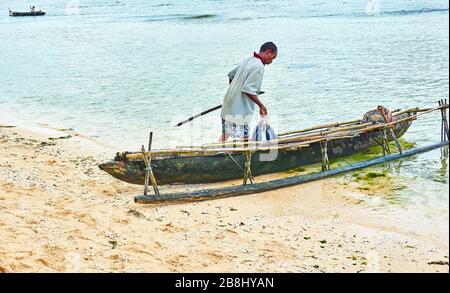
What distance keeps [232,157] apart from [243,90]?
0.98 metres

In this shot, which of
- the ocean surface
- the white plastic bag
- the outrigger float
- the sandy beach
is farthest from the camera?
the ocean surface

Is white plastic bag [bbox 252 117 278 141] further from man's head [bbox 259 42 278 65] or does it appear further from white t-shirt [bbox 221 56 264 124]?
man's head [bbox 259 42 278 65]

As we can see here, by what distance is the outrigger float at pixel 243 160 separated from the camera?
667cm

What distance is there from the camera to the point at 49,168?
7906 millimetres

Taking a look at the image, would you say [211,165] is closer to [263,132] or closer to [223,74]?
[263,132]

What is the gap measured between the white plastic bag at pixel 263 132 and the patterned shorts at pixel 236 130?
145 millimetres

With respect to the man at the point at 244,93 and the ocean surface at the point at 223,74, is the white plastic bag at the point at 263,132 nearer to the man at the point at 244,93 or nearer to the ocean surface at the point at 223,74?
the man at the point at 244,93

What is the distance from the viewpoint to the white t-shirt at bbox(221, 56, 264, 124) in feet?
→ 22.4

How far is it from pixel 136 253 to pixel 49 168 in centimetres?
361

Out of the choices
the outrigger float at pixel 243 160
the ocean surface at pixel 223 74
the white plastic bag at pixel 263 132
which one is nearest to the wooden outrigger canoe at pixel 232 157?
the outrigger float at pixel 243 160

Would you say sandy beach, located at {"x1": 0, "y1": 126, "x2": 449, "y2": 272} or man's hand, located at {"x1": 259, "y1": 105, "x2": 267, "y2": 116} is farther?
man's hand, located at {"x1": 259, "y1": 105, "x2": 267, "y2": 116}

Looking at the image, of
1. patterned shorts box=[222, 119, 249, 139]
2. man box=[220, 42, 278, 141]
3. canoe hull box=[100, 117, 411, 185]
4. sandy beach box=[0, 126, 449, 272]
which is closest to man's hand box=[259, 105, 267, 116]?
man box=[220, 42, 278, 141]

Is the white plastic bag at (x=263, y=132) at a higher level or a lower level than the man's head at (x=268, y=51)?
lower

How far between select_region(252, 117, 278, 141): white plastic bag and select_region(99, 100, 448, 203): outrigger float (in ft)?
0.38
